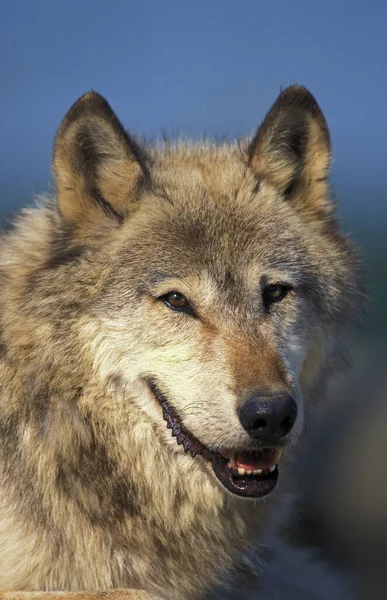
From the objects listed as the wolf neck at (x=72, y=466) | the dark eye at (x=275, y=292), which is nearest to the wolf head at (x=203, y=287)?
the dark eye at (x=275, y=292)

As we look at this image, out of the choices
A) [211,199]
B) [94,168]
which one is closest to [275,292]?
[211,199]

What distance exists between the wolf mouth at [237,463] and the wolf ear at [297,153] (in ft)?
3.90

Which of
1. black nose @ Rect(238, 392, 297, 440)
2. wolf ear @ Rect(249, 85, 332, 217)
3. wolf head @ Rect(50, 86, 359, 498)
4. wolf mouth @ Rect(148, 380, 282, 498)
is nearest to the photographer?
black nose @ Rect(238, 392, 297, 440)

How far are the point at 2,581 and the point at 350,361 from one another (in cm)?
194

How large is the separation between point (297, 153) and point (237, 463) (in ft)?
4.91

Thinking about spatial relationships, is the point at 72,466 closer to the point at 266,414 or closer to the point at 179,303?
the point at 179,303

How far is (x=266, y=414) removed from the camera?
10.5ft

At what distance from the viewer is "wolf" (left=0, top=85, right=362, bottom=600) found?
11.6ft

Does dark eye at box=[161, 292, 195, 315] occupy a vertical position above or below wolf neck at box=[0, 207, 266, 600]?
above

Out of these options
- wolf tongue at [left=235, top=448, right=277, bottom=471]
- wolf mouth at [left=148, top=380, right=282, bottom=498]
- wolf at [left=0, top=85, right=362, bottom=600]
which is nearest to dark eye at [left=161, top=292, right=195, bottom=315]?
wolf at [left=0, top=85, right=362, bottom=600]

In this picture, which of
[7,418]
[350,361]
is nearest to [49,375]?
[7,418]

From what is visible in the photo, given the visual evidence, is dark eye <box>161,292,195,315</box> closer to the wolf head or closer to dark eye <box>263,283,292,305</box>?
the wolf head

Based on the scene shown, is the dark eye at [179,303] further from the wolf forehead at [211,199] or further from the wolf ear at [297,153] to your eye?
the wolf ear at [297,153]

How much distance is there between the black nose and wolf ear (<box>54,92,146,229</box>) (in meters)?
1.08
